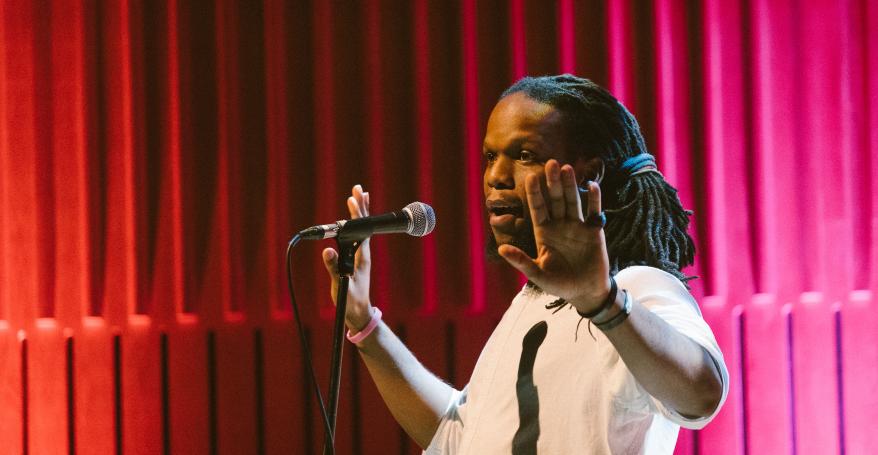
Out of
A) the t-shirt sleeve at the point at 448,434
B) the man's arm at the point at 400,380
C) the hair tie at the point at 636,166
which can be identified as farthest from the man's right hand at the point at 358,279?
the hair tie at the point at 636,166

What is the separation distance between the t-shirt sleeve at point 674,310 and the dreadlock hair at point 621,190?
83 millimetres

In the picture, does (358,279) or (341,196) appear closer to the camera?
(358,279)

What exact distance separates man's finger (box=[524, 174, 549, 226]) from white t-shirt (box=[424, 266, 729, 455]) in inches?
12.6

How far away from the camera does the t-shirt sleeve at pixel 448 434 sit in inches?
70.3

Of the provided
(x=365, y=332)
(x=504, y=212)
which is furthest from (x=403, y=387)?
(x=504, y=212)

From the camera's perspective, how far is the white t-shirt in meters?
1.28

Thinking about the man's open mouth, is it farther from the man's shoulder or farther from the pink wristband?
the pink wristband

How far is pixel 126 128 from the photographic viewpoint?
2.65 meters

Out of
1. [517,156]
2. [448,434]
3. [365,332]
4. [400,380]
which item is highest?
[517,156]

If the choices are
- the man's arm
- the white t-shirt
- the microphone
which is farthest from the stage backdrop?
the microphone

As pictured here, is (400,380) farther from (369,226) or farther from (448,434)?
(369,226)

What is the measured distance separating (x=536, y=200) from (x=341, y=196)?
1677 millimetres

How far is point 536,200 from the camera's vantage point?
1.01m

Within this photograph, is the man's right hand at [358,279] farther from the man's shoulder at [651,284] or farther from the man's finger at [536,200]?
the man's finger at [536,200]
